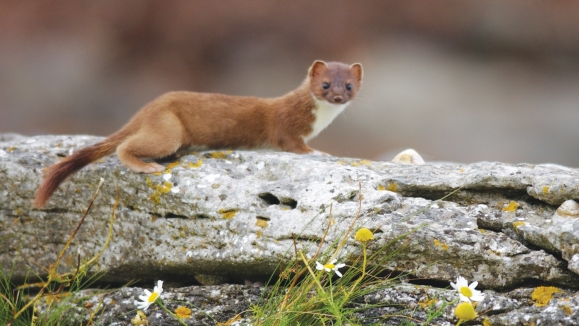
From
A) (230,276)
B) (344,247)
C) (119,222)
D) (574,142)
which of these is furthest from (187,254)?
(574,142)

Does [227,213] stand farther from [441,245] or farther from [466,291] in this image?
[466,291]

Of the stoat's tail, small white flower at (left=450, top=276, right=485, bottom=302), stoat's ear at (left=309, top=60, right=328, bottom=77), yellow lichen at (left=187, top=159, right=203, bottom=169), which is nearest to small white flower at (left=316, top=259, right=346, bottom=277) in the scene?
small white flower at (left=450, top=276, right=485, bottom=302)

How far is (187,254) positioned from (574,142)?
8.19 m

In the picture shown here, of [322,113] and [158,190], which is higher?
[322,113]

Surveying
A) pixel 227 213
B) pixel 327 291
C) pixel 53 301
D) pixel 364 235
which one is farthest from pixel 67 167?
pixel 364 235

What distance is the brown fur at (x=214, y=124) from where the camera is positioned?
4008 mm

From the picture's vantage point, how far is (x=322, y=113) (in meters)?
5.43

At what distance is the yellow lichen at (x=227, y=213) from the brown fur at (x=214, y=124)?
51 cm

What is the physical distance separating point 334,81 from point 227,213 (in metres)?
2.07

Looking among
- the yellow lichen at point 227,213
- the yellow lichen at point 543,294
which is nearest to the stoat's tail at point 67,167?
the yellow lichen at point 227,213

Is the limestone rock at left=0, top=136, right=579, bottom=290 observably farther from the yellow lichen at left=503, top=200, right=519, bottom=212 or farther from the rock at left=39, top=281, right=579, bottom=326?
the rock at left=39, top=281, right=579, bottom=326

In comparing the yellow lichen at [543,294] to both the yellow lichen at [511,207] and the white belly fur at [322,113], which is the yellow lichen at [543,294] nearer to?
the yellow lichen at [511,207]

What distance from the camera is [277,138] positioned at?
5.07 meters

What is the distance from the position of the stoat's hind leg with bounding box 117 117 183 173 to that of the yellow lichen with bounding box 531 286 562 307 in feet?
6.52
